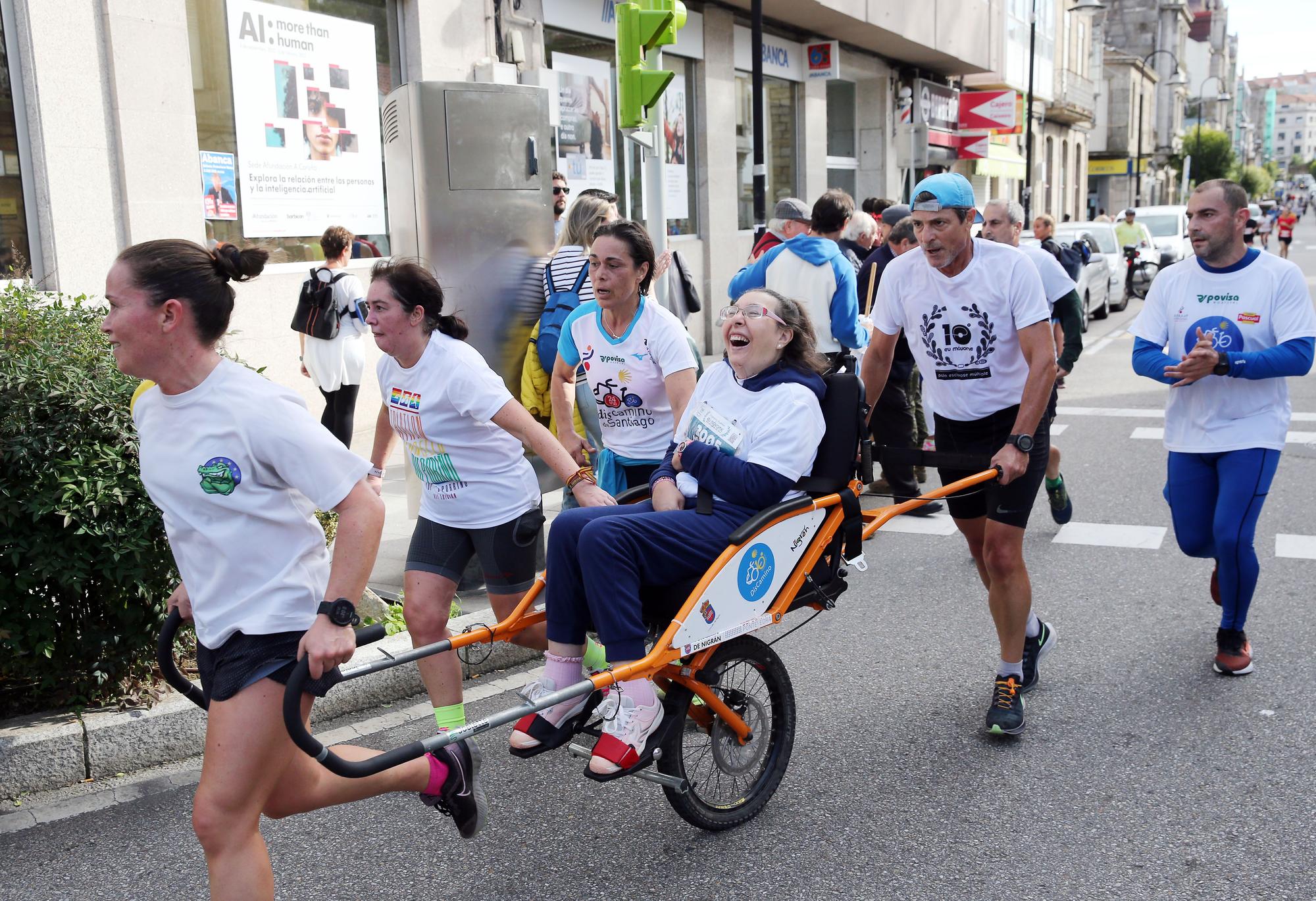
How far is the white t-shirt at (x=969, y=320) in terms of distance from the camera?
4.17 meters

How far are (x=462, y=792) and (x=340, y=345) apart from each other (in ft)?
19.3

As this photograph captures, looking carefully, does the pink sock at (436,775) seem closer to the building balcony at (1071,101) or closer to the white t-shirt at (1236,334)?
the white t-shirt at (1236,334)

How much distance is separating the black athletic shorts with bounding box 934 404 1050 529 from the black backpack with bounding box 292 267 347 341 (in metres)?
5.13

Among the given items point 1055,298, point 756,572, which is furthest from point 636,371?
point 1055,298

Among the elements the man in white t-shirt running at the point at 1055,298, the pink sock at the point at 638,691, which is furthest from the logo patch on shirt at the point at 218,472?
the man in white t-shirt running at the point at 1055,298

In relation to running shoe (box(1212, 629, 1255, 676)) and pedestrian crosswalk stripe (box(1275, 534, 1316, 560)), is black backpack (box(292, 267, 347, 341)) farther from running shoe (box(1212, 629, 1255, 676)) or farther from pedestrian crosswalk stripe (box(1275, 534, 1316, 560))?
pedestrian crosswalk stripe (box(1275, 534, 1316, 560))

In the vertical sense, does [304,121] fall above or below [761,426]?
above

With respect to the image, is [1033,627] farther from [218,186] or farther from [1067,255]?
Result: [218,186]

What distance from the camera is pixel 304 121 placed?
1016 cm

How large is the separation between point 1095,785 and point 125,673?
334 centimetres

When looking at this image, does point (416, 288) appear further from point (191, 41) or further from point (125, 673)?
point (191, 41)

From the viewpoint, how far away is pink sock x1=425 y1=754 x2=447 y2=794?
313 cm

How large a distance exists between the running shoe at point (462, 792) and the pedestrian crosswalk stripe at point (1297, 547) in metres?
5.01

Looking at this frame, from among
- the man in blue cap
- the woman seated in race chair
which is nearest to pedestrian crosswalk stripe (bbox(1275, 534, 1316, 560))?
the man in blue cap
